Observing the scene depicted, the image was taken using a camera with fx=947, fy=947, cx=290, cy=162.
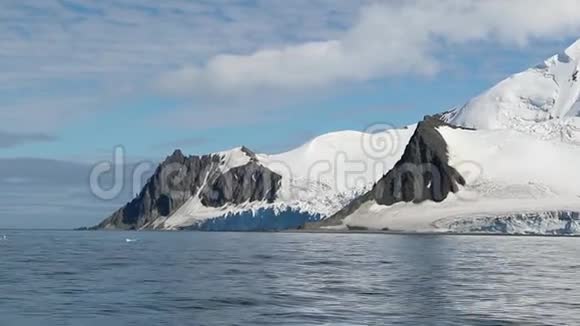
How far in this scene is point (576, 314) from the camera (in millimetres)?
38656

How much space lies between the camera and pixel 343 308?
134ft

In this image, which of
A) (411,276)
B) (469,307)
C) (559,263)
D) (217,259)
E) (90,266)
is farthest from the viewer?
(217,259)

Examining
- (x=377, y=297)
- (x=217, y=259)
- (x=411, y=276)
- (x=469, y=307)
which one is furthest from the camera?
(x=217, y=259)

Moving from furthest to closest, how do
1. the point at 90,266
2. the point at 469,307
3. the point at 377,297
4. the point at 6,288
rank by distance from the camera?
the point at 90,266, the point at 6,288, the point at 377,297, the point at 469,307

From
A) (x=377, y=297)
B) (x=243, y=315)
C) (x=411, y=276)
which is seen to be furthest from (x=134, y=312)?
(x=411, y=276)

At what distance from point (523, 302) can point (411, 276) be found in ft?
56.0

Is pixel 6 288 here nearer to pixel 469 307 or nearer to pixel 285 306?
pixel 285 306

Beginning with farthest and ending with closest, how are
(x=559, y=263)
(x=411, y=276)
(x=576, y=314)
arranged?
(x=559, y=263) → (x=411, y=276) → (x=576, y=314)

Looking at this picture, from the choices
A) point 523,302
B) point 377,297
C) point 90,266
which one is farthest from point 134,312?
point 90,266

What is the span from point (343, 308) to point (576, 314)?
9650 millimetres

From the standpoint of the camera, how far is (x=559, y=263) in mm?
74562

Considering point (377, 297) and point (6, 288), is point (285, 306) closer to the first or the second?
point (377, 297)

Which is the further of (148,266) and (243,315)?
(148,266)

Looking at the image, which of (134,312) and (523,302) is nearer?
(134,312)
